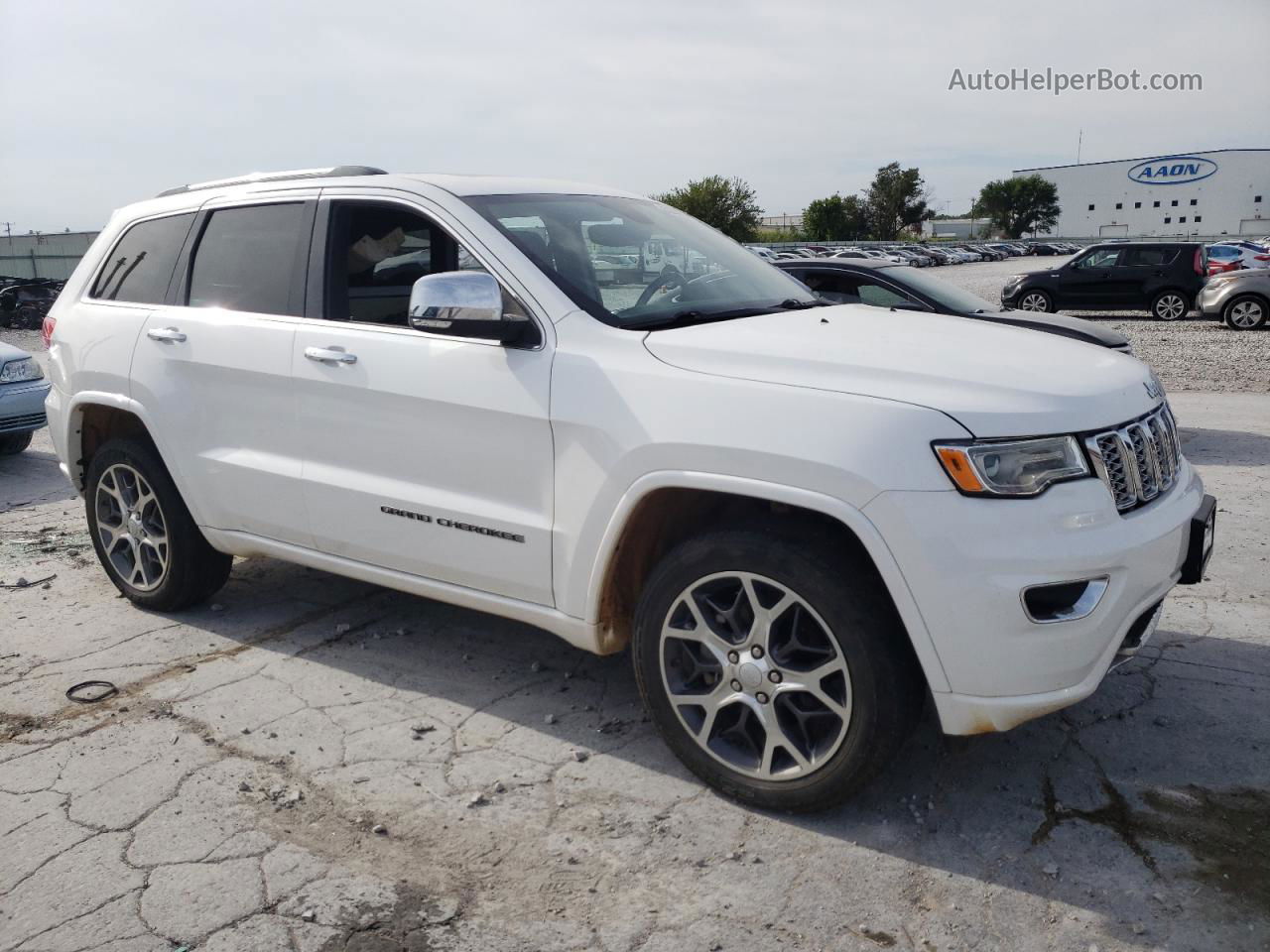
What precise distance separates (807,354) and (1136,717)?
6.20 ft

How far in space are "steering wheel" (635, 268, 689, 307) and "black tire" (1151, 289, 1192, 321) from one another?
19.4 metres

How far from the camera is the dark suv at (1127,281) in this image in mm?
20469

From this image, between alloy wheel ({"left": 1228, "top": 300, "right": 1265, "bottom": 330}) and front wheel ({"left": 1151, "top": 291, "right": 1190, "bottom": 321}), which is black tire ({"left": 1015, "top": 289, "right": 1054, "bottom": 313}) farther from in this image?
alloy wheel ({"left": 1228, "top": 300, "right": 1265, "bottom": 330})

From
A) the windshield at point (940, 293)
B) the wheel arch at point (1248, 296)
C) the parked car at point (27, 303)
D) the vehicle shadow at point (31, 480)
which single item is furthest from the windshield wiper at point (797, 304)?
the parked car at point (27, 303)

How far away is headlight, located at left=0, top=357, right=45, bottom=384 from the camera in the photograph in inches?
360

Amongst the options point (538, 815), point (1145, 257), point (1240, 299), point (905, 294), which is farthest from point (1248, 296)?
point (538, 815)

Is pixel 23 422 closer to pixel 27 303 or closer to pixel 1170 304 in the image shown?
pixel 27 303

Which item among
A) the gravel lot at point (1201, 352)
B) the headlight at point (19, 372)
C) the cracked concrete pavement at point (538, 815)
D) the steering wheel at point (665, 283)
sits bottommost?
the cracked concrete pavement at point (538, 815)

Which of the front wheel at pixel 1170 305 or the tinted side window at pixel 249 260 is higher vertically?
the tinted side window at pixel 249 260

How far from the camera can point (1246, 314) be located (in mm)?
18438

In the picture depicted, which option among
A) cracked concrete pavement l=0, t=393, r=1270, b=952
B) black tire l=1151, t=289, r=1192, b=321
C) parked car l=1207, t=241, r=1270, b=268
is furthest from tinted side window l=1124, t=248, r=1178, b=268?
cracked concrete pavement l=0, t=393, r=1270, b=952

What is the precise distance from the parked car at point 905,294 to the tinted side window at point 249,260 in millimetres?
4506

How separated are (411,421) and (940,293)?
582 centimetres

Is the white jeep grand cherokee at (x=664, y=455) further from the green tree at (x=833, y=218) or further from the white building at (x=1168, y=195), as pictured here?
the white building at (x=1168, y=195)
